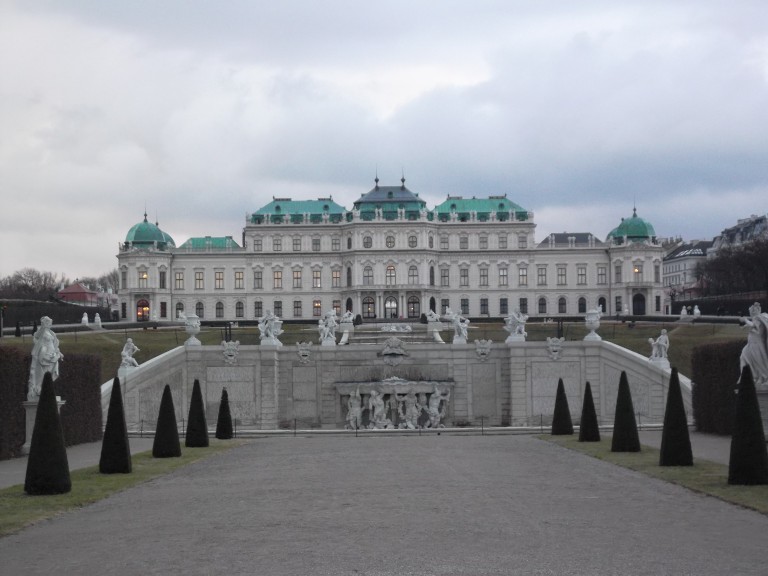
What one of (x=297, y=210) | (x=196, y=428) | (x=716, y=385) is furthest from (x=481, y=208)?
(x=196, y=428)

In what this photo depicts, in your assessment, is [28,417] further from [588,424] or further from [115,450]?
[588,424]

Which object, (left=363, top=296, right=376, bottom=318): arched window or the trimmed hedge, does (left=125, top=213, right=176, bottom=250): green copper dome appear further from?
the trimmed hedge

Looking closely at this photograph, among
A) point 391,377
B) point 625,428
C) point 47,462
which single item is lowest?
point 625,428

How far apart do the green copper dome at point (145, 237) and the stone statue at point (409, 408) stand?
6534 cm

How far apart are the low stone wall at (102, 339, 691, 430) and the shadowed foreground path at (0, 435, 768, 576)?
21.9m

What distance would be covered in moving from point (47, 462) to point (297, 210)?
89044 mm

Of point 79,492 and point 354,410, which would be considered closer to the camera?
point 79,492

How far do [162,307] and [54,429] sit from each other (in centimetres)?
8726

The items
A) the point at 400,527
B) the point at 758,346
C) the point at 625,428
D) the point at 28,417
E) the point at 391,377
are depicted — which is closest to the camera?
the point at 400,527

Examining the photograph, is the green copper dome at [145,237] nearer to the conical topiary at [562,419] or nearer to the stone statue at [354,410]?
the stone statue at [354,410]

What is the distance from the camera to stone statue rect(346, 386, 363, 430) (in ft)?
128

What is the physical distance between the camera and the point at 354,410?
3922cm

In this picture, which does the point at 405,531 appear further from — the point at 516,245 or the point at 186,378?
the point at 516,245

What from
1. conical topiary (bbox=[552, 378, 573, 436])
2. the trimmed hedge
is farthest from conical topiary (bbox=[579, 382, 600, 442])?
the trimmed hedge
